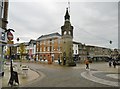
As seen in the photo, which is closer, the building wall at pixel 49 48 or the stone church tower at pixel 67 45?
the stone church tower at pixel 67 45

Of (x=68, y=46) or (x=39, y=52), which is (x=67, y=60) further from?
(x=39, y=52)

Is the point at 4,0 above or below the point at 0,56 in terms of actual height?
above

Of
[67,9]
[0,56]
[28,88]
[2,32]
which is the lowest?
[28,88]

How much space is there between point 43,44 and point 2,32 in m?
51.4

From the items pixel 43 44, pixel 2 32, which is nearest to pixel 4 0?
pixel 2 32

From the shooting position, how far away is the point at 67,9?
35375 mm

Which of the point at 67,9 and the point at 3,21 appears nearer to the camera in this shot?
the point at 3,21

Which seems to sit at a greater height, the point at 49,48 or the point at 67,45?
the point at 49,48

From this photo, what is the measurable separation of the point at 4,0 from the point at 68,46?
19649mm

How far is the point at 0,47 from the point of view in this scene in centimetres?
1470

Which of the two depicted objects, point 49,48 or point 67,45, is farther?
point 49,48

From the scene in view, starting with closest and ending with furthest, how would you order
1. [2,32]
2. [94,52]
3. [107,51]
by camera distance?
[2,32] < [94,52] < [107,51]

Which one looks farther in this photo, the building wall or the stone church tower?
the building wall

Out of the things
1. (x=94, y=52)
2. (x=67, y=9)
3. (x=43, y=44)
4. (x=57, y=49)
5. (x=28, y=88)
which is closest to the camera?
(x=28, y=88)
